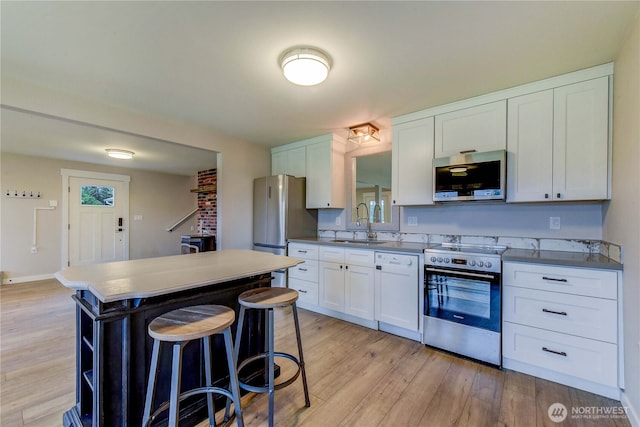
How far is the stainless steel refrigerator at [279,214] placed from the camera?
3723 mm

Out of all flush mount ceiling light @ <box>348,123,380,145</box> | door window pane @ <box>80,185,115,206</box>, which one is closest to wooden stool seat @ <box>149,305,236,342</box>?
flush mount ceiling light @ <box>348,123,380,145</box>

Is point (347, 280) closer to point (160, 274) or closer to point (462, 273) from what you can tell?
point (462, 273)

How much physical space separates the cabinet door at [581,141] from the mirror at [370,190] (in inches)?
62.1

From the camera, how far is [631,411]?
1.62 meters

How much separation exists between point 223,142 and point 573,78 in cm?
372

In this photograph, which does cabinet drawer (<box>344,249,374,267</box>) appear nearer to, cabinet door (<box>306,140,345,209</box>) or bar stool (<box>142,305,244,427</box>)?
cabinet door (<box>306,140,345,209</box>)

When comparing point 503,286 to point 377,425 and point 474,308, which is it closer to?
point 474,308

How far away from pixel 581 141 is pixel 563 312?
1332 mm

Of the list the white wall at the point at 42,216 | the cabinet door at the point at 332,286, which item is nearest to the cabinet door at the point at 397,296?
the cabinet door at the point at 332,286

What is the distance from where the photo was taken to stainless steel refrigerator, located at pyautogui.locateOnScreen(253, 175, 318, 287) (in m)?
3.72

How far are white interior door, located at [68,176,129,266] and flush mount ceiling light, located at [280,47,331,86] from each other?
5878 mm

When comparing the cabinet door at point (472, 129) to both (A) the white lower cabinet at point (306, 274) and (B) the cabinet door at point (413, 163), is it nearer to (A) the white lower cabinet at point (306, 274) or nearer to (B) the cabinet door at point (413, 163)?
(B) the cabinet door at point (413, 163)

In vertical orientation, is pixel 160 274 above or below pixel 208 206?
below

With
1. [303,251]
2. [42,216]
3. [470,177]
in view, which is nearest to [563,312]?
[470,177]
